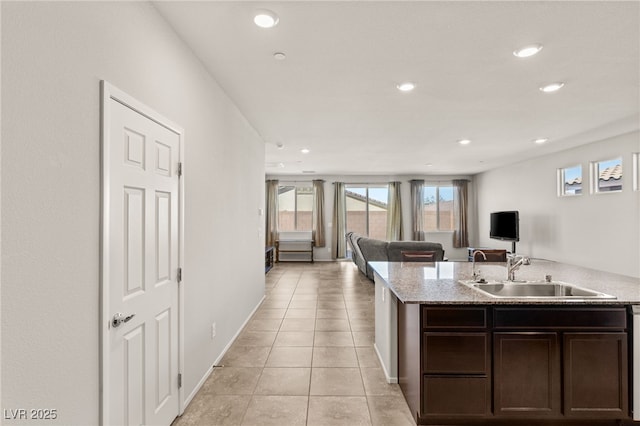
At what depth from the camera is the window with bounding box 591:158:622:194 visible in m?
4.77

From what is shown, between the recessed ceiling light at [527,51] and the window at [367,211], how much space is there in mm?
7434

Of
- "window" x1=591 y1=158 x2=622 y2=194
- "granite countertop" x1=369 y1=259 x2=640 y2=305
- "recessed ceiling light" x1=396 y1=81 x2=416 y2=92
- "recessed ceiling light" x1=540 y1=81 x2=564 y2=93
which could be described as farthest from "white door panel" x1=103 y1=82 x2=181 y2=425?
"window" x1=591 y1=158 x2=622 y2=194

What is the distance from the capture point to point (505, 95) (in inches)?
129

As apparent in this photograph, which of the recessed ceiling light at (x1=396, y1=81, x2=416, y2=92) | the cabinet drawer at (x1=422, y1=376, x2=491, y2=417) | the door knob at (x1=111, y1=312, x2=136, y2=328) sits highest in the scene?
the recessed ceiling light at (x1=396, y1=81, x2=416, y2=92)

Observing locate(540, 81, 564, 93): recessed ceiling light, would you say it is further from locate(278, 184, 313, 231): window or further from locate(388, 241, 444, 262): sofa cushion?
locate(278, 184, 313, 231): window

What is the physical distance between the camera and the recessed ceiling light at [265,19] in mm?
1898

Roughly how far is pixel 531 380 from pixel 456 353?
0.53 metres

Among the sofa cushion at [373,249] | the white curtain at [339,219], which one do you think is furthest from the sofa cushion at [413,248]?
the white curtain at [339,219]

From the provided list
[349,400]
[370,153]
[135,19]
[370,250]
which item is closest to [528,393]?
[349,400]

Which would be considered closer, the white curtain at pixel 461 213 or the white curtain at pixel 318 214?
the white curtain at pixel 318 214

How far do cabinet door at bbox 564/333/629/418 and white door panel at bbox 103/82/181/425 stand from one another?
8.64 ft

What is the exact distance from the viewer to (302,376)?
9.15 feet

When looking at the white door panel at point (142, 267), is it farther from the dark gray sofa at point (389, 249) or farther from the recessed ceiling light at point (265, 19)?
the dark gray sofa at point (389, 249)

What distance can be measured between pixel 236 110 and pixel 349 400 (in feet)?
10.3
